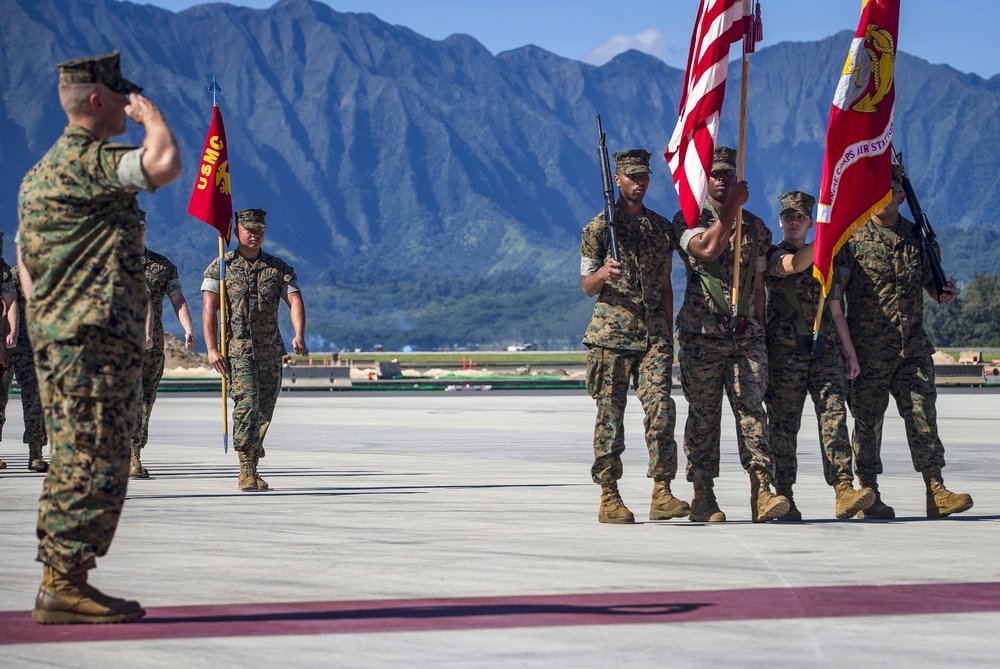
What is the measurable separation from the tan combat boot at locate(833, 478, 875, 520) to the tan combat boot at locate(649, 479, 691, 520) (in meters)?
1.00

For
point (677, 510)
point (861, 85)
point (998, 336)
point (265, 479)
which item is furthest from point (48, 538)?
point (998, 336)

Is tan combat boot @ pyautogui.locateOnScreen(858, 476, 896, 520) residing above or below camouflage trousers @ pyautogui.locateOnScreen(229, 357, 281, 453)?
below

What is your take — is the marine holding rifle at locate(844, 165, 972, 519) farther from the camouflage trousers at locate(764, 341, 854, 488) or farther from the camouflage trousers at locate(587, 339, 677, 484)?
the camouflage trousers at locate(587, 339, 677, 484)

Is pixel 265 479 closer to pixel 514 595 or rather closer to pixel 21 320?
pixel 21 320

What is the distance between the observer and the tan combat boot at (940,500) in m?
10.7

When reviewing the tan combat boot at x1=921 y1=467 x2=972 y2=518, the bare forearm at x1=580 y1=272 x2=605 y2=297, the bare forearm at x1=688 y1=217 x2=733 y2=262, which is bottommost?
the tan combat boot at x1=921 y1=467 x2=972 y2=518

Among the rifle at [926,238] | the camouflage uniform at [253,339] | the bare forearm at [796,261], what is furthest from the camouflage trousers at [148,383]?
the rifle at [926,238]

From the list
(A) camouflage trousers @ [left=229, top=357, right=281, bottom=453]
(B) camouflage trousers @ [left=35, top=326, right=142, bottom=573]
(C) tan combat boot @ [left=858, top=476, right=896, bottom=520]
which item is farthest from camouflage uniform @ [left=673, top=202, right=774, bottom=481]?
(B) camouflage trousers @ [left=35, top=326, right=142, bottom=573]

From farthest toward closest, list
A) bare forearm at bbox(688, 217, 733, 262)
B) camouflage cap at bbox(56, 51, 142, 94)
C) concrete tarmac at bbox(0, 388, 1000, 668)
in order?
1. bare forearm at bbox(688, 217, 733, 262)
2. camouflage cap at bbox(56, 51, 142, 94)
3. concrete tarmac at bbox(0, 388, 1000, 668)

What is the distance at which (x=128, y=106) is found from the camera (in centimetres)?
676

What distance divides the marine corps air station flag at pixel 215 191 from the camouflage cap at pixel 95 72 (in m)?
9.24

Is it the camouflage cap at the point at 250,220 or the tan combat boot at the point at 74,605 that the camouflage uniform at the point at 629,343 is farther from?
the tan combat boot at the point at 74,605

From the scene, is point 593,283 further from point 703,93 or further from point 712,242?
point 703,93

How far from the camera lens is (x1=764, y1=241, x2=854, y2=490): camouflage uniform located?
10539 mm
